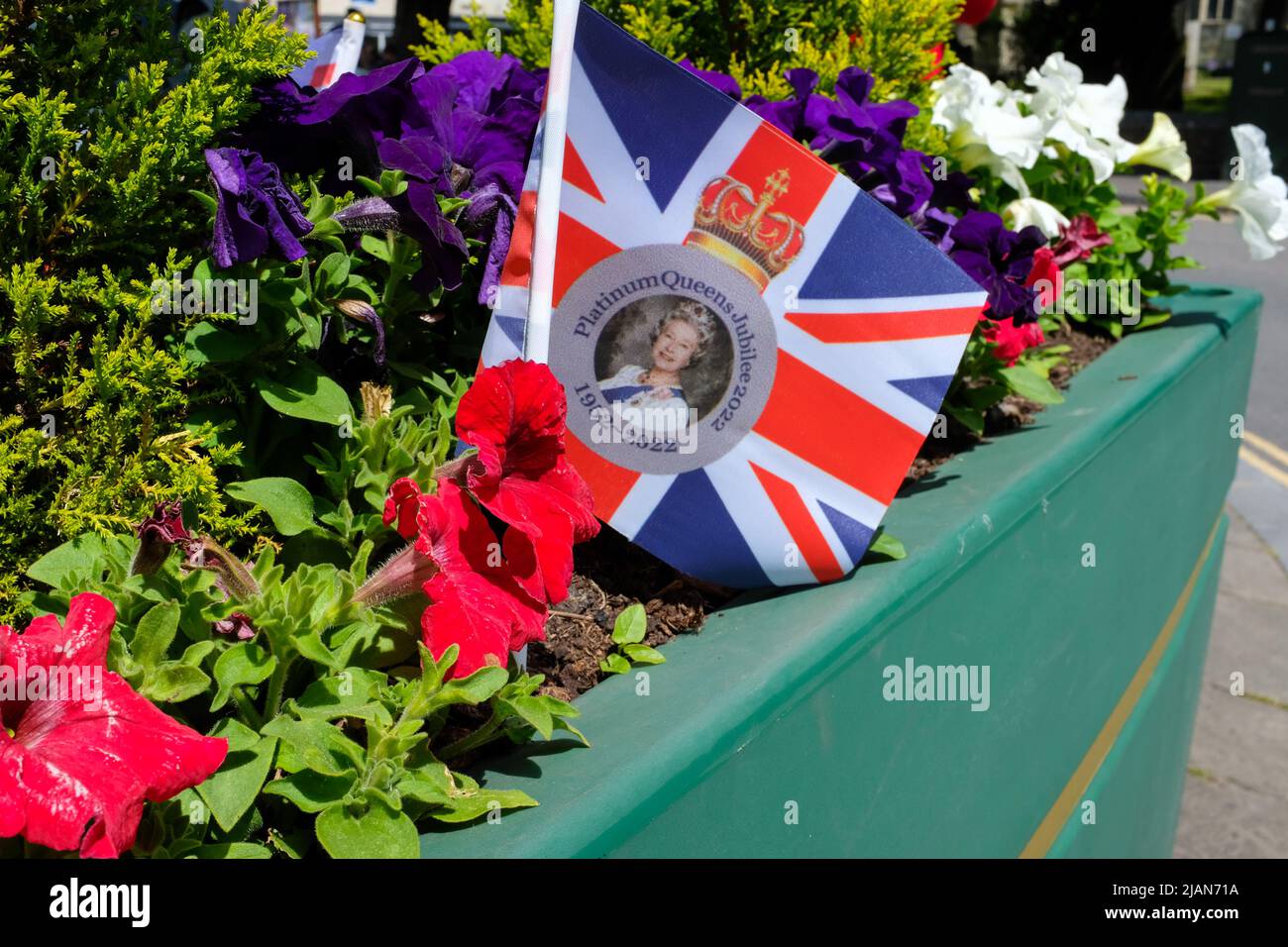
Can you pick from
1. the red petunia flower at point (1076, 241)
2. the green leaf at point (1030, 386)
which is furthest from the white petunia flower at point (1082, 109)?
the green leaf at point (1030, 386)

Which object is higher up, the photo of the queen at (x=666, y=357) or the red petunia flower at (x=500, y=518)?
the photo of the queen at (x=666, y=357)

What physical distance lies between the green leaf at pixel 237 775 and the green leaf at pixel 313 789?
0.07ft

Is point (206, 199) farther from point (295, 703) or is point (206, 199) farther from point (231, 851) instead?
point (231, 851)

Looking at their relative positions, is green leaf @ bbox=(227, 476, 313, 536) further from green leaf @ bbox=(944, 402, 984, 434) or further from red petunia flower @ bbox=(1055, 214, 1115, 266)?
red petunia flower @ bbox=(1055, 214, 1115, 266)

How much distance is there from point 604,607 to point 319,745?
53cm

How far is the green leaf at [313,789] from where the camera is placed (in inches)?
36.0

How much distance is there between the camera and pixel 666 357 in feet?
4.56

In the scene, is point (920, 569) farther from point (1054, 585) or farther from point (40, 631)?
point (40, 631)

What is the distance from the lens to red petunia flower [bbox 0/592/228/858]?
0.73 m

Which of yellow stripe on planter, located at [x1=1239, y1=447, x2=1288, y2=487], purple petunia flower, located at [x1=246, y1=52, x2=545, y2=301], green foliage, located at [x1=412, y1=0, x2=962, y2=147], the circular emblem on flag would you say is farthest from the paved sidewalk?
purple petunia flower, located at [x1=246, y1=52, x2=545, y2=301]

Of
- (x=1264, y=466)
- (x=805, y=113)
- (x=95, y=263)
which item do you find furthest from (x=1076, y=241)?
(x=1264, y=466)

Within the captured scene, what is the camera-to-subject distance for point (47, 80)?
1146mm

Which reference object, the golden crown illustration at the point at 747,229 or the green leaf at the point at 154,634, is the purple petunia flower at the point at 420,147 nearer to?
the golden crown illustration at the point at 747,229
